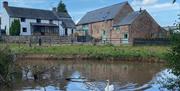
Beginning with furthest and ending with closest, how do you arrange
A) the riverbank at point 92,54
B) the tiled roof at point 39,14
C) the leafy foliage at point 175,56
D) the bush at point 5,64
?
the tiled roof at point 39,14 → the riverbank at point 92,54 → the bush at point 5,64 → the leafy foliage at point 175,56

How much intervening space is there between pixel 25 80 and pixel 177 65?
38.4 ft

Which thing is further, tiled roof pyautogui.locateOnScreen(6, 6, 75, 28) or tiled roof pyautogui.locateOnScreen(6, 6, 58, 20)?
tiled roof pyautogui.locateOnScreen(6, 6, 75, 28)

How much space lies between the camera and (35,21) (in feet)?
275

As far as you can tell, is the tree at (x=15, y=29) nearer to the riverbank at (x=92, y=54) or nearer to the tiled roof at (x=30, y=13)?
the tiled roof at (x=30, y=13)

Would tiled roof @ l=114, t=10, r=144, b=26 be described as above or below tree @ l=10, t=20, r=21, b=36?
above

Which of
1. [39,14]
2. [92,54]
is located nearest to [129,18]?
[39,14]

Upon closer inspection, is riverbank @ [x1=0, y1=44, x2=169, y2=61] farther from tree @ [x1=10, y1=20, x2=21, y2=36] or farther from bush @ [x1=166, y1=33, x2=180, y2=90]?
tree @ [x1=10, y1=20, x2=21, y2=36]

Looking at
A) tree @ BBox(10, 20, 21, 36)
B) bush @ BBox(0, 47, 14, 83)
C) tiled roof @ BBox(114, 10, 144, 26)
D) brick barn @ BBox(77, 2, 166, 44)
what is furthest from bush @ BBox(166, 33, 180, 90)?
tree @ BBox(10, 20, 21, 36)

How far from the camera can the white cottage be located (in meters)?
80.9

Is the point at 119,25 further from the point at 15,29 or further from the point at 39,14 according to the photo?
the point at 39,14

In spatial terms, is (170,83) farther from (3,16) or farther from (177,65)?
(3,16)

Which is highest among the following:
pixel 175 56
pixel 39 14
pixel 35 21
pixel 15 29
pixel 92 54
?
pixel 39 14

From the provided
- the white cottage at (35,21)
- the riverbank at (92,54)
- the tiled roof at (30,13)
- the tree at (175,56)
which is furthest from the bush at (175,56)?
the tiled roof at (30,13)

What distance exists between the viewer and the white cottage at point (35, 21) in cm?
8088
